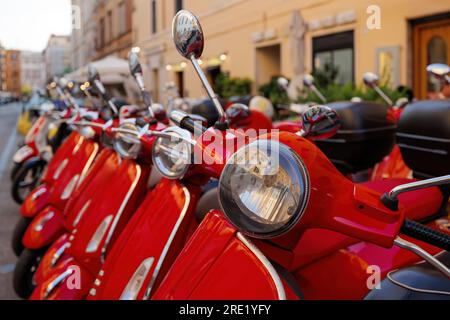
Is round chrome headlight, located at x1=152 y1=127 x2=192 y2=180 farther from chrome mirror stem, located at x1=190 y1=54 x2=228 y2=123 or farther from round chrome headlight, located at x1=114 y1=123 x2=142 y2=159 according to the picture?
round chrome headlight, located at x1=114 y1=123 x2=142 y2=159

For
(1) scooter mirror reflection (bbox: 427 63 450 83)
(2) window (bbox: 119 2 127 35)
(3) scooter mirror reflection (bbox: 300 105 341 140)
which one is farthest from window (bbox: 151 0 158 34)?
(3) scooter mirror reflection (bbox: 300 105 341 140)

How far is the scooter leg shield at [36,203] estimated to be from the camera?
3.12m

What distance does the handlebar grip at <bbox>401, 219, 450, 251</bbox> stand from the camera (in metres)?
0.88

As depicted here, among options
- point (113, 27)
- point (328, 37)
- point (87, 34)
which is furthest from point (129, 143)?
point (87, 34)

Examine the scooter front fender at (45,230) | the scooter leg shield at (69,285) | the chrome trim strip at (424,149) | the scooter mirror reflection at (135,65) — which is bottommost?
the scooter leg shield at (69,285)

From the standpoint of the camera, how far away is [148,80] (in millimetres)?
18703

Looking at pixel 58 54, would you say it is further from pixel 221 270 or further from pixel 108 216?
pixel 221 270

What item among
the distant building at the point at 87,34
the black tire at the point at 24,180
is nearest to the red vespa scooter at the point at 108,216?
the black tire at the point at 24,180

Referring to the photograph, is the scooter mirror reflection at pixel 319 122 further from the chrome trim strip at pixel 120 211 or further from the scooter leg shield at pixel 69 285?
the scooter leg shield at pixel 69 285

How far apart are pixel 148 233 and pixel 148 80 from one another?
693 inches

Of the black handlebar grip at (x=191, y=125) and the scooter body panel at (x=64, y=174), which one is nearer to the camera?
the black handlebar grip at (x=191, y=125)

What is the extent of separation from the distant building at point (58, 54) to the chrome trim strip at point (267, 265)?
40.0m

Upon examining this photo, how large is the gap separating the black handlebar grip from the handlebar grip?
1.73 ft
